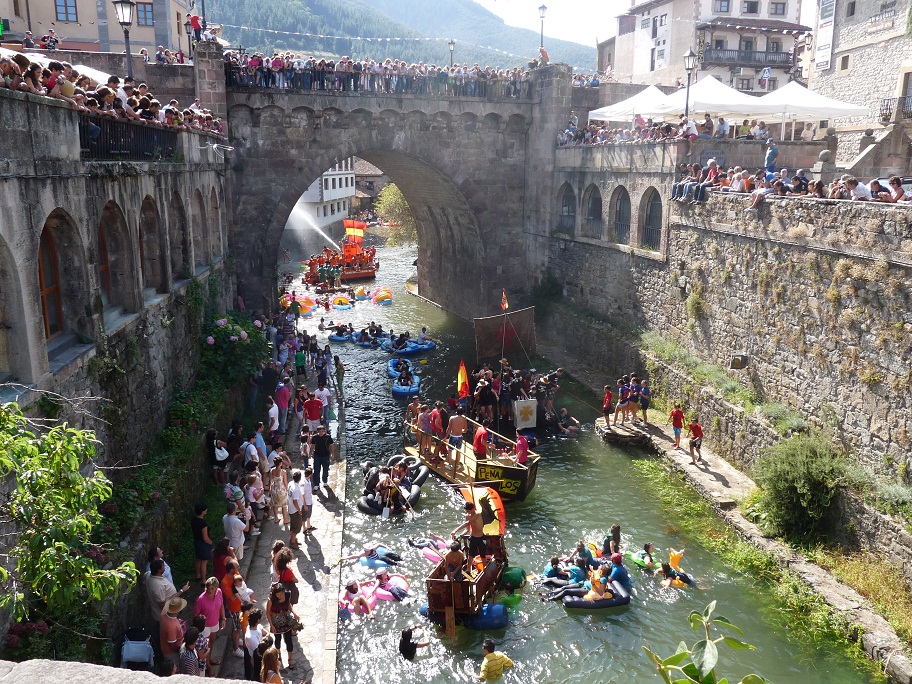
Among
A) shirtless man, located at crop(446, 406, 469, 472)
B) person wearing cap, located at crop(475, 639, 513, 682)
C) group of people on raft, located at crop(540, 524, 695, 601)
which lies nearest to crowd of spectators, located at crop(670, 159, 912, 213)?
group of people on raft, located at crop(540, 524, 695, 601)

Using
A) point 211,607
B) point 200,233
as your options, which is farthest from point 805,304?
point 200,233

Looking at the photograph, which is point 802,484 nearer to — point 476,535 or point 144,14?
point 476,535

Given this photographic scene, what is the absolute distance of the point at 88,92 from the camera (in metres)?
12.0

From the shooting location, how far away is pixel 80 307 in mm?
10172

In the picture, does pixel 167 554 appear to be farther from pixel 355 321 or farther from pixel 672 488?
pixel 355 321

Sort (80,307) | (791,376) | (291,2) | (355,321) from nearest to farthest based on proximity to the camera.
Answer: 1. (80,307)
2. (791,376)
3. (355,321)
4. (291,2)

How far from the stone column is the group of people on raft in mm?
17733

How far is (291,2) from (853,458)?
185274 millimetres

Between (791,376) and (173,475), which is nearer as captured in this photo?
(173,475)

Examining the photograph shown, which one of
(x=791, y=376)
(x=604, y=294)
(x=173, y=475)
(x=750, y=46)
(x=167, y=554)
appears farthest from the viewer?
(x=750, y=46)

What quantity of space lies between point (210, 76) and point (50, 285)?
15478mm

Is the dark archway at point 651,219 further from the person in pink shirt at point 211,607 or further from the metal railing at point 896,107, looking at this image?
the person in pink shirt at point 211,607

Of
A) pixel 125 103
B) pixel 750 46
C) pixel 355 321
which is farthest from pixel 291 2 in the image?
pixel 125 103

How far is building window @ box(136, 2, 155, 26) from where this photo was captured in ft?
114
